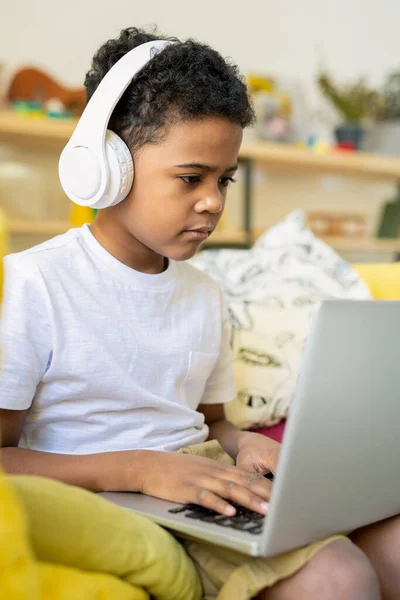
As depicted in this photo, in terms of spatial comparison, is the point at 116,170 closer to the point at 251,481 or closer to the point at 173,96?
the point at 173,96

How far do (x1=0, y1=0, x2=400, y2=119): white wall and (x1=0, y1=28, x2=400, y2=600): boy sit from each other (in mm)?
1682

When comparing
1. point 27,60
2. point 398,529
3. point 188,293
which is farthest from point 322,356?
point 27,60

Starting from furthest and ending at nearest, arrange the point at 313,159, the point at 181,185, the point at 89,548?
the point at 313,159 → the point at 181,185 → the point at 89,548

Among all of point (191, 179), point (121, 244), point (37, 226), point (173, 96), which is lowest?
point (37, 226)

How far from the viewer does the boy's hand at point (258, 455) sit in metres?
0.99

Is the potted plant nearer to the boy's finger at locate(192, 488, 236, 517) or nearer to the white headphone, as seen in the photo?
the white headphone

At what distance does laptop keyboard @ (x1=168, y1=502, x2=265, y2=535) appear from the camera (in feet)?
2.38

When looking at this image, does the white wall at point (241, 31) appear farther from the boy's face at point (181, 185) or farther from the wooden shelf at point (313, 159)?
the boy's face at point (181, 185)

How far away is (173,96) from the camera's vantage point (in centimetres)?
102

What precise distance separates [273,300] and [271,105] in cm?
167

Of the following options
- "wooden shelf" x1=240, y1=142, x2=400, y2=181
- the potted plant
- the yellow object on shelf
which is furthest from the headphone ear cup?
the potted plant

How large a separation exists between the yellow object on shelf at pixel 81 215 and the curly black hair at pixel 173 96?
139 centimetres

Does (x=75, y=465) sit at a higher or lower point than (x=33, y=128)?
lower

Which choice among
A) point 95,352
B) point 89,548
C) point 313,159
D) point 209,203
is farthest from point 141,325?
point 313,159
